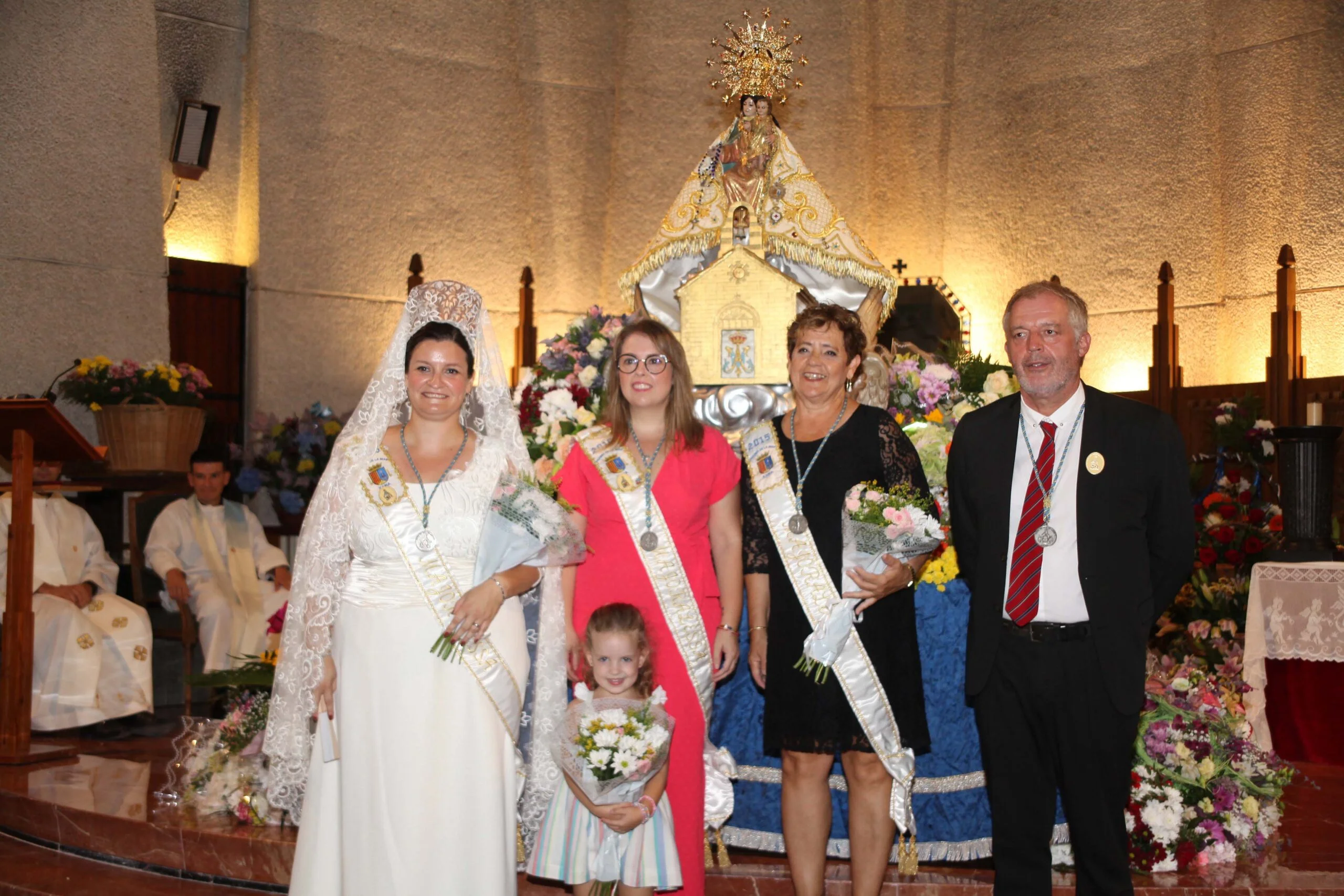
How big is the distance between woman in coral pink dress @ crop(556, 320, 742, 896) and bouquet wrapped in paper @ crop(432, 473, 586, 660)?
0.25m

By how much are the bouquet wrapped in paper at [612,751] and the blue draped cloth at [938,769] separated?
3.41 ft

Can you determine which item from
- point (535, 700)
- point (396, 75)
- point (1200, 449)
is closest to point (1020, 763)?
point (535, 700)

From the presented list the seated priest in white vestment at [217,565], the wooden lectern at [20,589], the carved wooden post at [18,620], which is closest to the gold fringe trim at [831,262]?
the wooden lectern at [20,589]

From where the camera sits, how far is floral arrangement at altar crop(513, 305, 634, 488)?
17.6 feet

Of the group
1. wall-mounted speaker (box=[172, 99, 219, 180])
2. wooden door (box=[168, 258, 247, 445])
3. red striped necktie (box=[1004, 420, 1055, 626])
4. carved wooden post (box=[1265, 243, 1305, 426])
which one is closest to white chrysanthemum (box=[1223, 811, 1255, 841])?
red striped necktie (box=[1004, 420, 1055, 626])

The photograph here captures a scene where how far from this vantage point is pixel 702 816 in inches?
140

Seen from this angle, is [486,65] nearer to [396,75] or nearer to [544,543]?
[396,75]

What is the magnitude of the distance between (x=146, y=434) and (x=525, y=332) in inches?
116

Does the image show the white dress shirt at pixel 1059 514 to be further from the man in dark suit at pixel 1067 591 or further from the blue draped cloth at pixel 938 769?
the blue draped cloth at pixel 938 769

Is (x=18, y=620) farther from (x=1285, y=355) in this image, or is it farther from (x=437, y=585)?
(x=1285, y=355)

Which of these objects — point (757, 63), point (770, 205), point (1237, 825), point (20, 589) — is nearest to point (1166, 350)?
point (770, 205)

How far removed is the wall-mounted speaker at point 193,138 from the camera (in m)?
9.13

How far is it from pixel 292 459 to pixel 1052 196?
593 centimetres

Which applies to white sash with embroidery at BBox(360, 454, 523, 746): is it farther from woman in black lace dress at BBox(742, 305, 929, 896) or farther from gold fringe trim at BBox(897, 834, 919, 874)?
gold fringe trim at BBox(897, 834, 919, 874)
